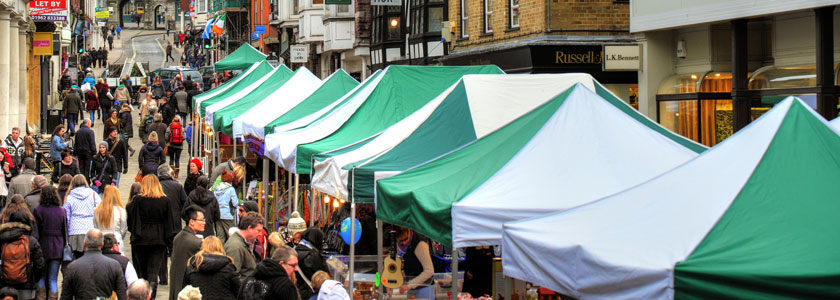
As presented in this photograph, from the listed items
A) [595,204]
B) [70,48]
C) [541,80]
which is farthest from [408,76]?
[70,48]

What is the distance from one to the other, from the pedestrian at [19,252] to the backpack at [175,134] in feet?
49.7

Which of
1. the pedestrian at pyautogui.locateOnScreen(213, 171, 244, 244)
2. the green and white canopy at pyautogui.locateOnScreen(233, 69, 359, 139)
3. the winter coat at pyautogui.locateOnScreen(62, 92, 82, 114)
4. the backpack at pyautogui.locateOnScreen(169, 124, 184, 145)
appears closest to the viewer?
the pedestrian at pyautogui.locateOnScreen(213, 171, 244, 244)

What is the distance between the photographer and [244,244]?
1080cm

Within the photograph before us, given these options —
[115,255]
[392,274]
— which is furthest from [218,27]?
[115,255]

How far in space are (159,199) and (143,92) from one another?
30.8 metres

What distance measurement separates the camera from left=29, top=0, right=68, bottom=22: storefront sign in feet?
107

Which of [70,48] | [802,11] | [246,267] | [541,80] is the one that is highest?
[70,48]

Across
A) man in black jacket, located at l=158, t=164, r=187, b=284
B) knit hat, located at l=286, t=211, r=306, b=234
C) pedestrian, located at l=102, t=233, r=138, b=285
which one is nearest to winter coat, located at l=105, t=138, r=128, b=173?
man in black jacket, located at l=158, t=164, r=187, b=284

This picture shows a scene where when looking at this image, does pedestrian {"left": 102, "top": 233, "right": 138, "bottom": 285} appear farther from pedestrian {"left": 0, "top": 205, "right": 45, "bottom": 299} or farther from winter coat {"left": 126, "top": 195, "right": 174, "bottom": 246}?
winter coat {"left": 126, "top": 195, "right": 174, "bottom": 246}

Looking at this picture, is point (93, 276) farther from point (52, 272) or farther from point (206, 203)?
point (206, 203)

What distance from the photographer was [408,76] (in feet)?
49.9

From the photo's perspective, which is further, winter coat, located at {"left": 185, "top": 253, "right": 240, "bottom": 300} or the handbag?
the handbag

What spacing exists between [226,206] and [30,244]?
13.8 ft

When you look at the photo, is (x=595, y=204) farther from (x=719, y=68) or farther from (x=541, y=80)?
(x=719, y=68)
